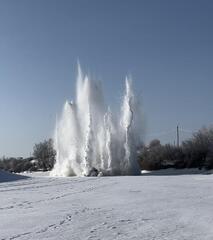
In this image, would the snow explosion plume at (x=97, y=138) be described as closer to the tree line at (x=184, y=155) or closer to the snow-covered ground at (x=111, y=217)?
the tree line at (x=184, y=155)

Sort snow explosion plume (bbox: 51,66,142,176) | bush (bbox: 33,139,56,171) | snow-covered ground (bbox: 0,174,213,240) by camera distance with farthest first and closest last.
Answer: bush (bbox: 33,139,56,171), snow explosion plume (bbox: 51,66,142,176), snow-covered ground (bbox: 0,174,213,240)

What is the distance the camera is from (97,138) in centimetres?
5128

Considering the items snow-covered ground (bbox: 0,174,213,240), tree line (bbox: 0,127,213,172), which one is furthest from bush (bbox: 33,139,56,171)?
snow-covered ground (bbox: 0,174,213,240)

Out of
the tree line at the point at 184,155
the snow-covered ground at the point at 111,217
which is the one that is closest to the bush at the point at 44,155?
the tree line at the point at 184,155

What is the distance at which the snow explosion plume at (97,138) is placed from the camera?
49.2 metres

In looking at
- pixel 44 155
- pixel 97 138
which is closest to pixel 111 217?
pixel 97 138

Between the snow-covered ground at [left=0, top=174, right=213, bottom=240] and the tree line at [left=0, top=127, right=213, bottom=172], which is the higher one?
the tree line at [left=0, top=127, right=213, bottom=172]

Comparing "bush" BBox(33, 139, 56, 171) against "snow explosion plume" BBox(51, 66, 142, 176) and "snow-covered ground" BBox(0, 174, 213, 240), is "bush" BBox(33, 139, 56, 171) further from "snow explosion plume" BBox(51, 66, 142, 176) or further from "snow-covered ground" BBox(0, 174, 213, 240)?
"snow-covered ground" BBox(0, 174, 213, 240)

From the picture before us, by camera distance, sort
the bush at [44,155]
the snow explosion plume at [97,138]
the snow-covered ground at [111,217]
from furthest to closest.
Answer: the bush at [44,155], the snow explosion plume at [97,138], the snow-covered ground at [111,217]

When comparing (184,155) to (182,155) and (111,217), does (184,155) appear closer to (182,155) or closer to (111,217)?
(182,155)

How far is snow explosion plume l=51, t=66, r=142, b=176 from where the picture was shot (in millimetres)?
49156

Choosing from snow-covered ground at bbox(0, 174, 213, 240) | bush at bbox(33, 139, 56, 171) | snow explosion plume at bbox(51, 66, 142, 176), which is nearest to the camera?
snow-covered ground at bbox(0, 174, 213, 240)

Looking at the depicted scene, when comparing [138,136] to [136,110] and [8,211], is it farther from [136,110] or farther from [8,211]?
[8,211]

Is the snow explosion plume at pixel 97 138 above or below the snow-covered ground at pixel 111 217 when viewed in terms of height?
above
